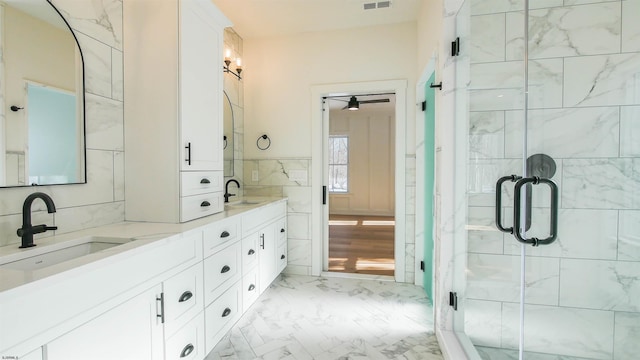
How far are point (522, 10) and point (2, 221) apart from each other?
3.15 metres

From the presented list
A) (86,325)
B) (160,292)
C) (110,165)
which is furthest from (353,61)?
(86,325)

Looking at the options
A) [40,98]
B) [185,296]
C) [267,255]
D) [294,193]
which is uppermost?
[40,98]

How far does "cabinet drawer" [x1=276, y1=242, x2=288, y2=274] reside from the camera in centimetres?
290

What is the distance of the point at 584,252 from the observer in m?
1.88

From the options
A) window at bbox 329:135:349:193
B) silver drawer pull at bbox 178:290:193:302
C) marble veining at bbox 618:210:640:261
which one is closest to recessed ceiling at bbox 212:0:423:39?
marble veining at bbox 618:210:640:261

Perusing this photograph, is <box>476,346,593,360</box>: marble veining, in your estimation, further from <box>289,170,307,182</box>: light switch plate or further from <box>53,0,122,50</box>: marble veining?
<box>53,0,122,50</box>: marble veining

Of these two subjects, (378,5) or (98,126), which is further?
(378,5)

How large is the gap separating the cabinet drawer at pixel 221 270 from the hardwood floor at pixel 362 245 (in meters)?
1.60

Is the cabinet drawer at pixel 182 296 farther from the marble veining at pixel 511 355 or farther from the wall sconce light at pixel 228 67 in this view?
the wall sconce light at pixel 228 67

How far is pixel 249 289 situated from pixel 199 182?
3.13 feet

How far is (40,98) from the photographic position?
4.50 ft

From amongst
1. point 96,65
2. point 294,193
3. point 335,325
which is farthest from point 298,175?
point 96,65

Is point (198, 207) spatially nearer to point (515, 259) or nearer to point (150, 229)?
point (150, 229)

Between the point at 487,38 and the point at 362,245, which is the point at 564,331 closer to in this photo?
the point at 487,38
